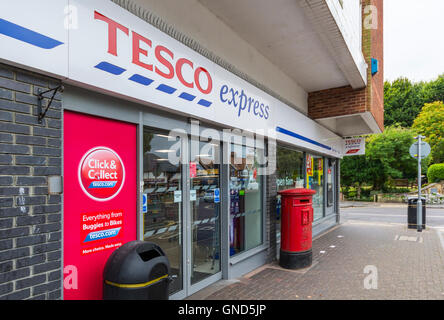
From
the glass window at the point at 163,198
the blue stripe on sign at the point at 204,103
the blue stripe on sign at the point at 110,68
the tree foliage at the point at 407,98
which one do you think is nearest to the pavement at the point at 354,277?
the glass window at the point at 163,198

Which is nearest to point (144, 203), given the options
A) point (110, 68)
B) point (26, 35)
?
point (110, 68)

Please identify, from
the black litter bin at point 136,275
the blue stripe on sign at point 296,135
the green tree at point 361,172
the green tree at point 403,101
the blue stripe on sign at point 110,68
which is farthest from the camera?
the green tree at point 403,101

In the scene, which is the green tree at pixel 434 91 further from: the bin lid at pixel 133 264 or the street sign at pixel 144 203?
the bin lid at pixel 133 264

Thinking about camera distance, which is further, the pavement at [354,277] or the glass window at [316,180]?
the glass window at [316,180]

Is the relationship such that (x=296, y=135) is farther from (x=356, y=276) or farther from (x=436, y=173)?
(x=436, y=173)

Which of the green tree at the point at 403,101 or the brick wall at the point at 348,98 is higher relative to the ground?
the green tree at the point at 403,101

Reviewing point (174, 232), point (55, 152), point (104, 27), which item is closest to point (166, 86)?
point (104, 27)

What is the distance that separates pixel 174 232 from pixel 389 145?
25.4 m

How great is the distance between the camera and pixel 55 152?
257 centimetres

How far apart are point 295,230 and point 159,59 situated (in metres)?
3.99

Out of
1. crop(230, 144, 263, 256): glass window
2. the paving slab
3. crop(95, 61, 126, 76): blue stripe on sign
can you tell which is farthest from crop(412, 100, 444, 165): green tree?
crop(95, 61, 126, 76): blue stripe on sign

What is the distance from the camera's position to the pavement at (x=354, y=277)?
4527mm

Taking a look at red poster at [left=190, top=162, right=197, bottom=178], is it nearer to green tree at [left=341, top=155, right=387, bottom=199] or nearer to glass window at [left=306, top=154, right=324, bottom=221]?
glass window at [left=306, top=154, right=324, bottom=221]

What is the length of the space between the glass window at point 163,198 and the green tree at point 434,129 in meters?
35.4
